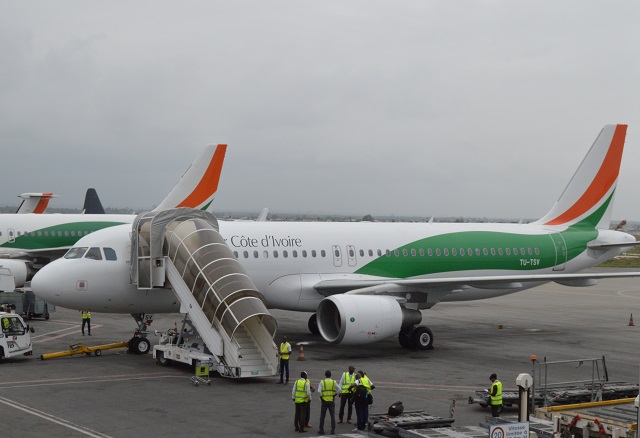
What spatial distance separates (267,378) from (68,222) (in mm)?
28961

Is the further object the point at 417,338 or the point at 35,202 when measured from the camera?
the point at 35,202

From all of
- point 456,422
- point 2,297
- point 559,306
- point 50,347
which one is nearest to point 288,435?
point 456,422

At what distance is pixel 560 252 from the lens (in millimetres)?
36562

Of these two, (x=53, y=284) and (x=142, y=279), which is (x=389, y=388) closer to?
(x=142, y=279)

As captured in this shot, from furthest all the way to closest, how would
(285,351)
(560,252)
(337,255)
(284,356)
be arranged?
(560,252) → (337,255) → (284,356) → (285,351)

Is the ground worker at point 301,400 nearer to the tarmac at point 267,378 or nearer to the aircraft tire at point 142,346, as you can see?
the tarmac at point 267,378

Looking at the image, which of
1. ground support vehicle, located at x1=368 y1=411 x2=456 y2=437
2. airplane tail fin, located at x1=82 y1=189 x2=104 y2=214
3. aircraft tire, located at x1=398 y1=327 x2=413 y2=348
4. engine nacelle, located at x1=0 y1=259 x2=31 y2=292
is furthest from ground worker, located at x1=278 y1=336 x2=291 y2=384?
airplane tail fin, located at x1=82 y1=189 x2=104 y2=214

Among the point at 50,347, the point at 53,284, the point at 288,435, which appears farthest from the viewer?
the point at 50,347

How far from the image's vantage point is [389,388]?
23.0 m

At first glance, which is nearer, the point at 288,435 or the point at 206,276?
the point at 288,435

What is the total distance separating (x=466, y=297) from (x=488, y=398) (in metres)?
14.0

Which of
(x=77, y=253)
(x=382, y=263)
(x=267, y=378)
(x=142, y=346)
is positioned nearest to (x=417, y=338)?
(x=382, y=263)

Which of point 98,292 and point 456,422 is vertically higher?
point 98,292

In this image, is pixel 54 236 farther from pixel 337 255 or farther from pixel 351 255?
pixel 351 255
